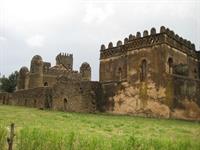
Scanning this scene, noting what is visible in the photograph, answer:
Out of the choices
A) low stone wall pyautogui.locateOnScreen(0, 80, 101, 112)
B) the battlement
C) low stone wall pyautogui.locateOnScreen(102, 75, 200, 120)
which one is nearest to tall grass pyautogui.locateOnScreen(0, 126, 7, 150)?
low stone wall pyautogui.locateOnScreen(102, 75, 200, 120)

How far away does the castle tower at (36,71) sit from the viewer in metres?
43.5

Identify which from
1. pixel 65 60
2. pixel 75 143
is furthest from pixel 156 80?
pixel 65 60

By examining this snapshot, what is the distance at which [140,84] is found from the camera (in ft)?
89.9

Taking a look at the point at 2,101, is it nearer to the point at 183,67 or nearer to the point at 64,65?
the point at 64,65

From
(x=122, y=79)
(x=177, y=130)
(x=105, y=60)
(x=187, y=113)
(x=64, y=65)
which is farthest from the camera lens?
(x=64, y=65)

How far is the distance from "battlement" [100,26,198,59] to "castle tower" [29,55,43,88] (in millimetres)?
13491

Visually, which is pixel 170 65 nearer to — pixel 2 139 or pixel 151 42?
pixel 151 42

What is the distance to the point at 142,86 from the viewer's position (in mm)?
27203

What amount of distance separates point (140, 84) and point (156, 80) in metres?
1.50

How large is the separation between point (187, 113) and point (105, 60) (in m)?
9.42

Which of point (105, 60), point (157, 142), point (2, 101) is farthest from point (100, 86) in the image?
point (157, 142)

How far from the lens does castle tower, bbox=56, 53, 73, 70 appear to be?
54219mm

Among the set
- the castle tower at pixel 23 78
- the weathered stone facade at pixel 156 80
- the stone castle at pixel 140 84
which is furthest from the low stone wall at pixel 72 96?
the castle tower at pixel 23 78

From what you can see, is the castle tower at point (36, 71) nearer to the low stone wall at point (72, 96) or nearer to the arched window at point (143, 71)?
the low stone wall at point (72, 96)
